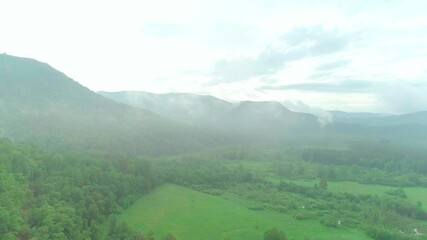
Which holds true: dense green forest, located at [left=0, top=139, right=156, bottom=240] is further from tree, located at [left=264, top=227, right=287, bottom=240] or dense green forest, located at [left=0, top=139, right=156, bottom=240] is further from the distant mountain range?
the distant mountain range

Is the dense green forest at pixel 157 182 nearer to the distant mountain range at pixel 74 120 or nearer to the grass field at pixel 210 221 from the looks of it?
the grass field at pixel 210 221

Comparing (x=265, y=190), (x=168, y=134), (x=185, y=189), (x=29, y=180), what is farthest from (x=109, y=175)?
(x=168, y=134)

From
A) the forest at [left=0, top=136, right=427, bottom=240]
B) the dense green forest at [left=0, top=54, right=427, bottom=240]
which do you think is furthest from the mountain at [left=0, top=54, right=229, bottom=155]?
the forest at [left=0, top=136, right=427, bottom=240]

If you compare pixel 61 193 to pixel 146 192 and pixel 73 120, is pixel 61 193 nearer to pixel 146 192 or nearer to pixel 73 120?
pixel 146 192

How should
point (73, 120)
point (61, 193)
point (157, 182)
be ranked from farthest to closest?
1. point (73, 120)
2. point (157, 182)
3. point (61, 193)

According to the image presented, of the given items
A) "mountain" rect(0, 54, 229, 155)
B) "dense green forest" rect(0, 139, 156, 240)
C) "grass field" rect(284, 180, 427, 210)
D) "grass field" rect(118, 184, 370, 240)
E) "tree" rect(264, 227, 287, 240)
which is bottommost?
"grass field" rect(118, 184, 370, 240)

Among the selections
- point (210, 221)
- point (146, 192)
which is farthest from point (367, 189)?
point (146, 192)

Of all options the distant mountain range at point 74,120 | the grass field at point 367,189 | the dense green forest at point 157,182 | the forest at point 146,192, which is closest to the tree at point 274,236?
the dense green forest at point 157,182

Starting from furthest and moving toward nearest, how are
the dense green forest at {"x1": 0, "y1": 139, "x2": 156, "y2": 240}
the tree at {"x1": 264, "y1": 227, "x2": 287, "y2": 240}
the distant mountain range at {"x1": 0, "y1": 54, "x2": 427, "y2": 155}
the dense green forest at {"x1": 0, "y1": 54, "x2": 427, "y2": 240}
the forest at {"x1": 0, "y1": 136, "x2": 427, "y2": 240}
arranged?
1. the distant mountain range at {"x1": 0, "y1": 54, "x2": 427, "y2": 155}
2. the dense green forest at {"x1": 0, "y1": 54, "x2": 427, "y2": 240}
3. the tree at {"x1": 264, "y1": 227, "x2": 287, "y2": 240}
4. the forest at {"x1": 0, "y1": 136, "x2": 427, "y2": 240}
5. the dense green forest at {"x1": 0, "y1": 139, "x2": 156, "y2": 240}
